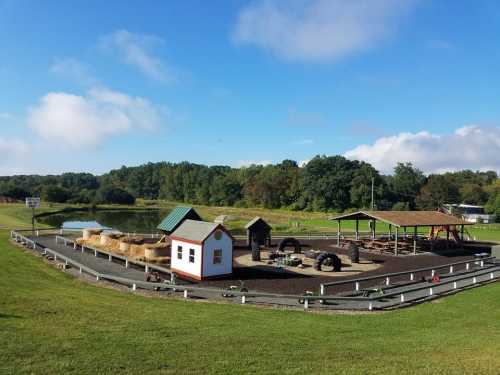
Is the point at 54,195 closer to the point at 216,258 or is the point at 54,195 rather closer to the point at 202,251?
the point at 216,258

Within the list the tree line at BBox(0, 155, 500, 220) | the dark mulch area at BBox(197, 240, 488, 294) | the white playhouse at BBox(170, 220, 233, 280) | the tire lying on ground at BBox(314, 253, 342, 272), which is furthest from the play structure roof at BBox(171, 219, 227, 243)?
the tree line at BBox(0, 155, 500, 220)

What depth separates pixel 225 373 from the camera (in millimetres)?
9086

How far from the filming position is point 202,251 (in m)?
26.0

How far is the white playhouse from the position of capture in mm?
26156

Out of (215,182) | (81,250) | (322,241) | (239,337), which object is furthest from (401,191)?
(239,337)

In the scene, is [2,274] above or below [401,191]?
below

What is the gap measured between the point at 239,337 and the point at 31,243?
99.8 feet

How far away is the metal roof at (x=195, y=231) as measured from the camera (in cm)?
2652

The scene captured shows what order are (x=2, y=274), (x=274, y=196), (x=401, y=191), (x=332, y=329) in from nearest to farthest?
(x=332, y=329), (x=2, y=274), (x=401, y=191), (x=274, y=196)

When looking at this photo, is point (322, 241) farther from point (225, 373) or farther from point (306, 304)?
point (225, 373)

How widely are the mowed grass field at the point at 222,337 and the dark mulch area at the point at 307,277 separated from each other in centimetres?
554

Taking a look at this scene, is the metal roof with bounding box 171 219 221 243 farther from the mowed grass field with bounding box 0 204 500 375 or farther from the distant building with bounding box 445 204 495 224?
the distant building with bounding box 445 204 495 224

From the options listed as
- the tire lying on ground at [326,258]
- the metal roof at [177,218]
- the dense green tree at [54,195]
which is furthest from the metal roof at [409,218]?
the dense green tree at [54,195]

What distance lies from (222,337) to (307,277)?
15.8 metres
